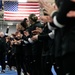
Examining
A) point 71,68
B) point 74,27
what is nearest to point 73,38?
point 74,27

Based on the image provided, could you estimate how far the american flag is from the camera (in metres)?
19.3

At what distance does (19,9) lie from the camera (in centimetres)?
1911

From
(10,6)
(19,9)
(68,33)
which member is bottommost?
(10,6)

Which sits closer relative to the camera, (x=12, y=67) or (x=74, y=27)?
(x=74, y=27)

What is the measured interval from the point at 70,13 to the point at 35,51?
14.1 ft

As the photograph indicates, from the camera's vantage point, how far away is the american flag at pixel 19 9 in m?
19.3

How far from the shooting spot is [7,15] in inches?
806

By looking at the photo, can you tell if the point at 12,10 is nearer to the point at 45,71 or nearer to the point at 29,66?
the point at 29,66

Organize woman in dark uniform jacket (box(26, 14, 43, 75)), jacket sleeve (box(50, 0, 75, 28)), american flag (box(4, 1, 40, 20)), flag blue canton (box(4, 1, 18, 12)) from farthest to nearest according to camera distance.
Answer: flag blue canton (box(4, 1, 18, 12)) < american flag (box(4, 1, 40, 20)) < woman in dark uniform jacket (box(26, 14, 43, 75)) < jacket sleeve (box(50, 0, 75, 28))

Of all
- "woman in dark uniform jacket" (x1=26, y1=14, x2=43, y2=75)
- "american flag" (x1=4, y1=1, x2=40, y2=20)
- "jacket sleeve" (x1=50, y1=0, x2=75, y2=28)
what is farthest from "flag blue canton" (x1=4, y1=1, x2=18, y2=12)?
"jacket sleeve" (x1=50, y1=0, x2=75, y2=28)

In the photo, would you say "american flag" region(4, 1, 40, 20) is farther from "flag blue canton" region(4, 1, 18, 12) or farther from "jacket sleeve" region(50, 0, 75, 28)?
"jacket sleeve" region(50, 0, 75, 28)

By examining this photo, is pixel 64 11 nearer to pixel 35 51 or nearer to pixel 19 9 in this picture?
pixel 35 51

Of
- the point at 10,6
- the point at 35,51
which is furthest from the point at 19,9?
the point at 35,51

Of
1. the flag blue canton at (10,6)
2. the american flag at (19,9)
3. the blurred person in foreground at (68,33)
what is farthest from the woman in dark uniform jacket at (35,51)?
the flag blue canton at (10,6)
